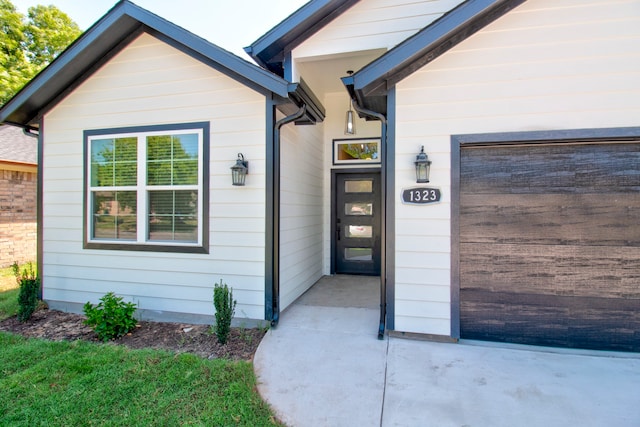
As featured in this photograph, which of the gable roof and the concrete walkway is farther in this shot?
the gable roof

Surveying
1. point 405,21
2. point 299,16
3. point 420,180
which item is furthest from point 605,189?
point 299,16

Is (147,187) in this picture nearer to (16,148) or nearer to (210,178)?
(210,178)

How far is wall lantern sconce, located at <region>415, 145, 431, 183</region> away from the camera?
346cm

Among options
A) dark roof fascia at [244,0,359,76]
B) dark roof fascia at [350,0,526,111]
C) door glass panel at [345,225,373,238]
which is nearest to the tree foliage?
dark roof fascia at [244,0,359,76]

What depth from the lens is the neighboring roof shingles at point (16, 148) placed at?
7.43 metres

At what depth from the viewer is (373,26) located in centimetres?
427

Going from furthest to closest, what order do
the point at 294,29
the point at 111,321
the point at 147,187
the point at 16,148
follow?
1. the point at 16,148
2. the point at 147,187
3. the point at 294,29
4. the point at 111,321

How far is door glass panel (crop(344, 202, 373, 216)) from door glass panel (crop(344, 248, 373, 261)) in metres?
0.76

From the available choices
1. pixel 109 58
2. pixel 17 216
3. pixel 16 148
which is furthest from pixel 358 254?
pixel 16 148

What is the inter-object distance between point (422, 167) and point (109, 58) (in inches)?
186

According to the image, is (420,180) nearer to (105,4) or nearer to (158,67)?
(158,67)

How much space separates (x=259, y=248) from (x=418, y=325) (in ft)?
7.06

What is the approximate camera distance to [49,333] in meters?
4.04

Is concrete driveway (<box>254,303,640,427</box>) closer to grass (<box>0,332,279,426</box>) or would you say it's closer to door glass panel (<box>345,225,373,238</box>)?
grass (<box>0,332,279,426</box>)
